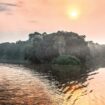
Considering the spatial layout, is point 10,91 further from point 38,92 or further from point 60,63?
point 60,63

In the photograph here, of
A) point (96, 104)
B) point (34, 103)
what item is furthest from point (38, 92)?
point (96, 104)

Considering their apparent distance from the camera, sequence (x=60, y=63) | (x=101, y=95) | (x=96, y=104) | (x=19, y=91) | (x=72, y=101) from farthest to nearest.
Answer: (x=60, y=63)
(x=19, y=91)
(x=101, y=95)
(x=72, y=101)
(x=96, y=104)

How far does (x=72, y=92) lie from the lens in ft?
225

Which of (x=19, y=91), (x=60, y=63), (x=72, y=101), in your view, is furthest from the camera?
(x=60, y=63)

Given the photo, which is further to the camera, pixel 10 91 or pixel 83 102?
pixel 10 91

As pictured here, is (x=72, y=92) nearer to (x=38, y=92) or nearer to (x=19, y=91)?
(x=38, y=92)

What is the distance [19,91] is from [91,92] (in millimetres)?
16091

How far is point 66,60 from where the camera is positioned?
630 feet

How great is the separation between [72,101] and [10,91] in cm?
1710

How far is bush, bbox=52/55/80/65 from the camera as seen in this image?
18950 cm

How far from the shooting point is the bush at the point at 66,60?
189500 mm

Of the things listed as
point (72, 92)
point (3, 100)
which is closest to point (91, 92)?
point (72, 92)

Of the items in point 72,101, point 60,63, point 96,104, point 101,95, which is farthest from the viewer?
point 60,63

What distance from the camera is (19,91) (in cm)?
6781
